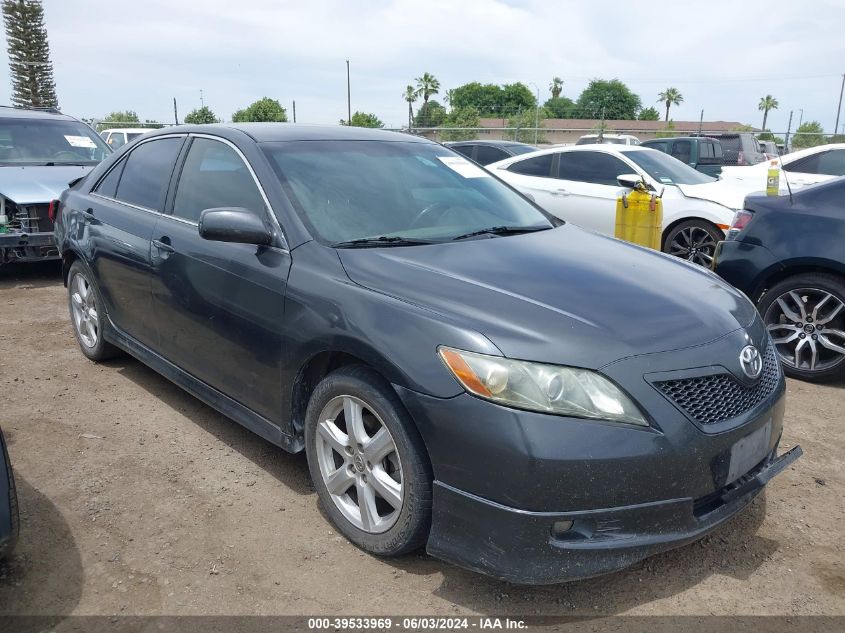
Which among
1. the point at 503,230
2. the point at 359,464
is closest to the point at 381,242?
the point at 503,230

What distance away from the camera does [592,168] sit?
9.28 m

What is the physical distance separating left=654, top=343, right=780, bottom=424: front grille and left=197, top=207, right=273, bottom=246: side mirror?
1742mm

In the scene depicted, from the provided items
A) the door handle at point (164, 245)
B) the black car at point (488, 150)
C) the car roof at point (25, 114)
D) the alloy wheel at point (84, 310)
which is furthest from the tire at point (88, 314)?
the black car at point (488, 150)

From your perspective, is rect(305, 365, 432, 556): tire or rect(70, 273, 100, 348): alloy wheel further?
rect(70, 273, 100, 348): alloy wheel

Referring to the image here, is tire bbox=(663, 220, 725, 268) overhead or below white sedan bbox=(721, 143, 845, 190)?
below

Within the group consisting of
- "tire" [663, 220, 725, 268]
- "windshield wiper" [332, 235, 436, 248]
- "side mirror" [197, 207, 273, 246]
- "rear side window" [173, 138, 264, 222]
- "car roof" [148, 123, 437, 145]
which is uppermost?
"car roof" [148, 123, 437, 145]

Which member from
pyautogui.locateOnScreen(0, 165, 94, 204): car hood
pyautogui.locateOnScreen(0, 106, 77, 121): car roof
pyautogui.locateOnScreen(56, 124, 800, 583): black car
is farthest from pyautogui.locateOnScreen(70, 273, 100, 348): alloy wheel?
pyautogui.locateOnScreen(0, 106, 77, 121): car roof

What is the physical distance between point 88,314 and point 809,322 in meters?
5.00

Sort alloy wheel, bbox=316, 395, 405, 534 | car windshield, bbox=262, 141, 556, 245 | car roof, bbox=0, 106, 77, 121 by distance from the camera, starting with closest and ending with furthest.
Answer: alloy wheel, bbox=316, 395, 405, 534
car windshield, bbox=262, 141, 556, 245
car roof, bbox=0, 106, 77, 121

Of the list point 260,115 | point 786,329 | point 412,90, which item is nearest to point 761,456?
point 786,329

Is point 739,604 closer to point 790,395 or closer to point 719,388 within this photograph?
point 719,388

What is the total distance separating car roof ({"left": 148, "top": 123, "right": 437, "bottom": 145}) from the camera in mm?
3631

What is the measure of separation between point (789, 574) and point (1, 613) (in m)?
2.89

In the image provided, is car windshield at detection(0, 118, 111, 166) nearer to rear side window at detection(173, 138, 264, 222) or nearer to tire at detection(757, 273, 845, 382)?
rear side window at detection(173, 138, 264, 222)
